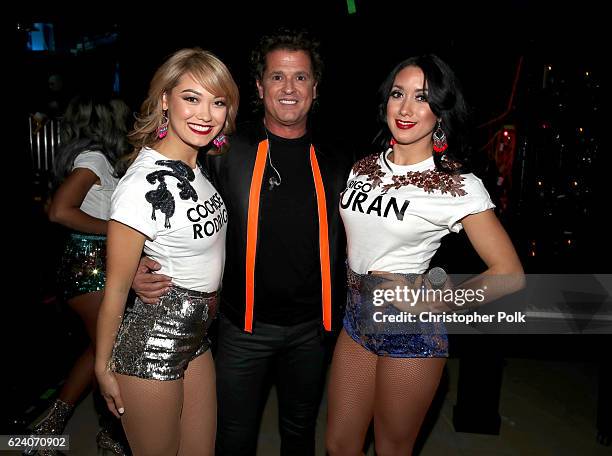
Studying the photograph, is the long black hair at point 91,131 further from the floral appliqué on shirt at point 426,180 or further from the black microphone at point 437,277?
the black microphone at point 437,277

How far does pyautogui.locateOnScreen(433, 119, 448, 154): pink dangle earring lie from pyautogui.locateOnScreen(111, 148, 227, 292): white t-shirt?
0.81 metres

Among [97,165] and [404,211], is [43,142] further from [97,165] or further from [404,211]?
[404,211]

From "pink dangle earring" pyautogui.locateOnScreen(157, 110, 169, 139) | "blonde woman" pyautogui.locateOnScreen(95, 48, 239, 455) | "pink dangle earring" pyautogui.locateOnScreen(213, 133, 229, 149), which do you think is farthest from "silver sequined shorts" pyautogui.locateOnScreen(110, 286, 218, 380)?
"pink dangle earring" pyautogui.locateOnScreen(213, 133, 229, 149)

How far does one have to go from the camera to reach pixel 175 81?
1.74 m

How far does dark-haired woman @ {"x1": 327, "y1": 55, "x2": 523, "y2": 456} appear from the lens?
178cm

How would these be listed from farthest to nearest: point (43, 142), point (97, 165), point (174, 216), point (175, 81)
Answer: point (43, 142) → point (97, 165) → point (175, 81) → point (174, 216)

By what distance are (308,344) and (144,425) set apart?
765mm

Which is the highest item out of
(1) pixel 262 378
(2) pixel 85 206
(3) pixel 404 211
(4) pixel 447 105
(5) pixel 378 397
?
(4) pixel 447 105

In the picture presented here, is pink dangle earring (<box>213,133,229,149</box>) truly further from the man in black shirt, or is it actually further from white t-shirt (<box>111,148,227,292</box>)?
white t-shirt (<box>111,148,227,292</box>)

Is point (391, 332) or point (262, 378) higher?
point (391, 332)

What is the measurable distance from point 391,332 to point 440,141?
0.71 metres

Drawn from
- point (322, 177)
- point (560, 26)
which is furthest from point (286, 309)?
point (560, 26)

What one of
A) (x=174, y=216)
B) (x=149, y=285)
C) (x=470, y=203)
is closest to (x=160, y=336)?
(x=149, y=285)

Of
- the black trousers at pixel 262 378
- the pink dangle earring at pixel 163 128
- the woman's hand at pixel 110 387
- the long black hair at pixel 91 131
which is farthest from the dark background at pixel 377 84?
the woman's hand at pixel 110 387
